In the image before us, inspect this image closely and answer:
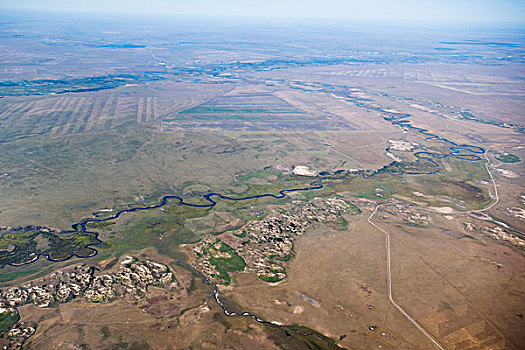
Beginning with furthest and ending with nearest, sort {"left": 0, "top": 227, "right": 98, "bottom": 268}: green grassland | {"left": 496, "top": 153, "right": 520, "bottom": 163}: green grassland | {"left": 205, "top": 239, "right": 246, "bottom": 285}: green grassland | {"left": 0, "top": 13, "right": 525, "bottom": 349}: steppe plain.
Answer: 1. {"left": 496, "top": 153, "right": 520, "bottom": 163}: green grassland
2. {"left": 0, "top": 227, "right": 98, "bottom": 268}: green grassland
3. {"left": 205, "top": 239, "right": 246, "bottom": 285}: green grassland
4. {"left": 0, "top": 13, "right": 525, "bottom": 349}: steppe plain

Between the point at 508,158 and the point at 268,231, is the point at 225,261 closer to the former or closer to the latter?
the point at 268,231

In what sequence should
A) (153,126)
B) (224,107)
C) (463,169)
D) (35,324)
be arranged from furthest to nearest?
(224,107) → (153,126) → (463,169) → (35,324)

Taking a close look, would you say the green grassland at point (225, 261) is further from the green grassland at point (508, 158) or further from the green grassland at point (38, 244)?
the green grassland at point (508, 158)

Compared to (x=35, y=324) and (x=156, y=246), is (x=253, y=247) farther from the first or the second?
(x=35, y=324)

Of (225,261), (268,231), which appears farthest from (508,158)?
(225,261)

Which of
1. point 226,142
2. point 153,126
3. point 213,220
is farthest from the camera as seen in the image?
point 153,126

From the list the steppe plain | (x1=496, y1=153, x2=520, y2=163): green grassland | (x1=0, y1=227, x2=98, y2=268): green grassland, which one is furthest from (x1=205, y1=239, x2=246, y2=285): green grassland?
(x1=496, y1=153, x2=520, y2=163): green grassland

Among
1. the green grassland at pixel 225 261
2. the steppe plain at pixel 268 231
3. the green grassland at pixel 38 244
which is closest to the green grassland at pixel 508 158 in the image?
the steppe plain at pixel 268 231

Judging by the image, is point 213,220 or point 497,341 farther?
point 213,220

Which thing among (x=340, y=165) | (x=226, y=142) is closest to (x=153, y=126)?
(x=226, y=142)

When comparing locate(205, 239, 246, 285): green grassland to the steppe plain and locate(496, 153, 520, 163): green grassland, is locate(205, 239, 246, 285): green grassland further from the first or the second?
locate(496, 153, 520, 163): green grassland

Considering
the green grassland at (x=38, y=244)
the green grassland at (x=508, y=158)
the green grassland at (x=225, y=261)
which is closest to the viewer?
the green grassland at (x=225, y=261)
